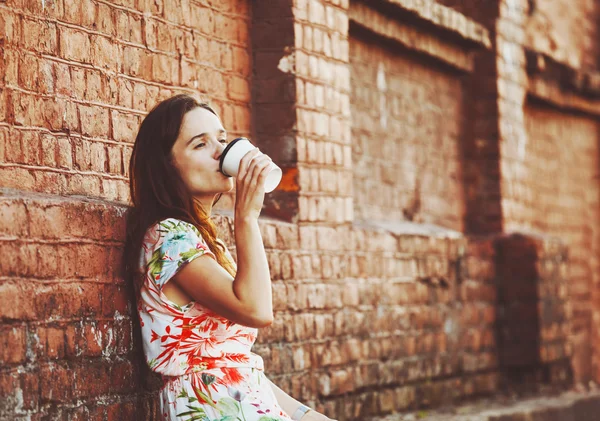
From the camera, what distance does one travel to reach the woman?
313cm

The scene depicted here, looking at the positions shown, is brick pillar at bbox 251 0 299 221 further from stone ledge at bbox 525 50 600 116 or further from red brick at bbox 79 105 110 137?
stone ledge at bbox 525 50 600 116

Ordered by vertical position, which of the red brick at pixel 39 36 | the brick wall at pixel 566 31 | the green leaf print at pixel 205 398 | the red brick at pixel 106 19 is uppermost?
the brick wall at pixel 566 31

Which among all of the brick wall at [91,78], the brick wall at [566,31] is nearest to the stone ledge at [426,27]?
the brick wall at [566,31]

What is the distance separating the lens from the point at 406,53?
7.11 metres

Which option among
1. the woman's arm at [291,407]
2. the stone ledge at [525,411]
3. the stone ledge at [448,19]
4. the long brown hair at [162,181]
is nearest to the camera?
the long brown hair at [162,181]

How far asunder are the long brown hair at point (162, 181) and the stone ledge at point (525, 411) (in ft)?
9.18

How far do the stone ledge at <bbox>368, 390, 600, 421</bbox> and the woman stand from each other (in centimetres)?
277

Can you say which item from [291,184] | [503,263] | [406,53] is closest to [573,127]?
[503,263]

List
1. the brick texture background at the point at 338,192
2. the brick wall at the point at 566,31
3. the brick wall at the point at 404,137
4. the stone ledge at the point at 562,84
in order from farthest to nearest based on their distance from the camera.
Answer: the brick wall at the point at 566,31, the stone ledge at the point at 562,84, the brick wall at the point at 404,137, the brick texture background at the point at 338,192

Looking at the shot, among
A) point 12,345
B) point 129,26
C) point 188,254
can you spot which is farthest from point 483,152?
point 12,345

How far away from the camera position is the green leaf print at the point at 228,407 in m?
3.12

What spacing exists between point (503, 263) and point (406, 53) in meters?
1.74

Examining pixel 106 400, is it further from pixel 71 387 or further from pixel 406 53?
pixel 406 53

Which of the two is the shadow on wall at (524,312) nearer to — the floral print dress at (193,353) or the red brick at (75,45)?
the red brick at (75,45)
